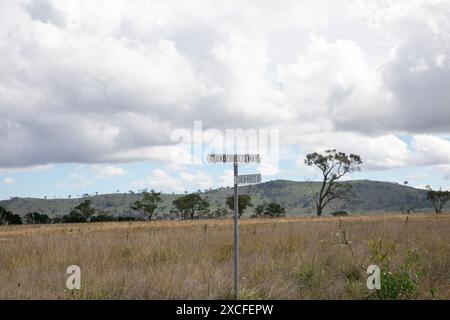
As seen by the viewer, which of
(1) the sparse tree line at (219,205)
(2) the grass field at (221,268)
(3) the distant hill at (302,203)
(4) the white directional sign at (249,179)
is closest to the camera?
(4) the white directional sign at (249,179)

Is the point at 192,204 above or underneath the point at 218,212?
above

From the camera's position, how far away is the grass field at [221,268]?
22.5 ft

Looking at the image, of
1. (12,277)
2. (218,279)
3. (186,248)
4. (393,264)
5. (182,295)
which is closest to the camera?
(182,295)

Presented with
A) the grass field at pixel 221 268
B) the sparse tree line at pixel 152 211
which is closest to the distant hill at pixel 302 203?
the sparse tree line at pixel 152 211

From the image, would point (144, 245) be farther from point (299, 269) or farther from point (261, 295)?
point (261, 295)

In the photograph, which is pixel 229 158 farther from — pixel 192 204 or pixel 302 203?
pixel 302 203

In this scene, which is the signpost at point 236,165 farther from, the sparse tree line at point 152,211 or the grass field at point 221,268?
the sparse tree line at point 152,211

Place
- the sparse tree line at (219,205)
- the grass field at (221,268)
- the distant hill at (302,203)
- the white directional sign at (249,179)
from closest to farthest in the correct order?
the white directional sign at (249,179) < the grass field at (221,268) < the sparse tree line at (219,205) < the distant hill at (302,203)

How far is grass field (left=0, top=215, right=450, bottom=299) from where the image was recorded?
6.84 metres

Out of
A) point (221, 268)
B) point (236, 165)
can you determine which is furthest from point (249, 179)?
point (221, 268)

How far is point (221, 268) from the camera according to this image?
27.8 ft
